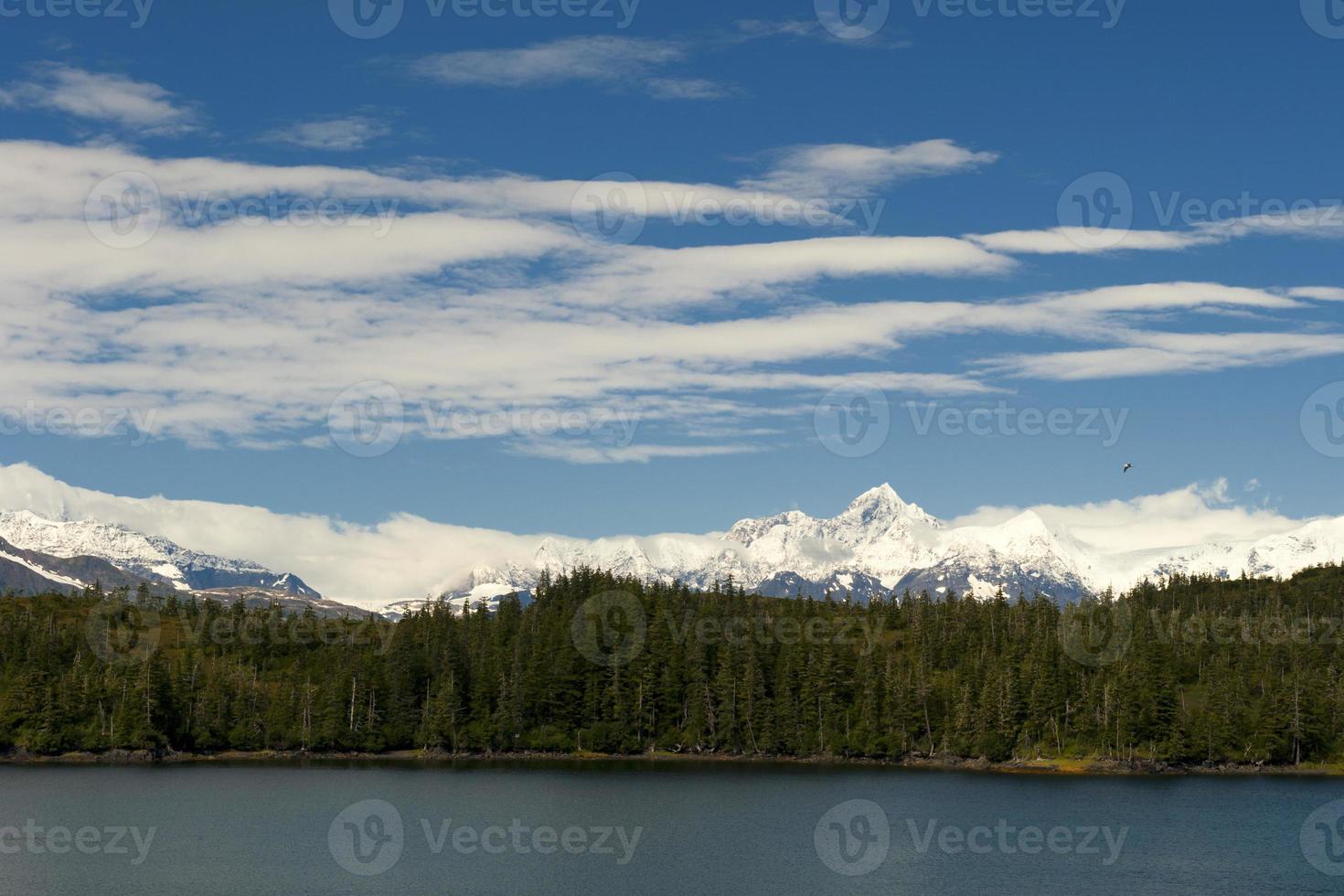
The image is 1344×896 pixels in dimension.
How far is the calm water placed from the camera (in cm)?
10850

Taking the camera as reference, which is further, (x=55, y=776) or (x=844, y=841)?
(x=55, y=776)

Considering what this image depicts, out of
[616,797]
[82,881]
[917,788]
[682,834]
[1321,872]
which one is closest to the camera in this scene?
[82,881]

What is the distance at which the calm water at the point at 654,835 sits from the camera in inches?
4272

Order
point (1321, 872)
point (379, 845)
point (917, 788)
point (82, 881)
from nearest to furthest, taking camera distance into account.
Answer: point (82, 881)
point (1321, 872)
point (379, 845)
point (917, 788)

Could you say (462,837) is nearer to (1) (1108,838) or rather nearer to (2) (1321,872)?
(1) (1108,838)

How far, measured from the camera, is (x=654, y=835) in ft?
432

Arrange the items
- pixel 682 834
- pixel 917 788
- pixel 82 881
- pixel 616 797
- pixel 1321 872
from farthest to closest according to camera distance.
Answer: pixel 917 788 < pixel 616 797 < pixel 682 834 < pixel 1321 872 < pixel 82 881

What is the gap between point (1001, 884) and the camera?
359 ft

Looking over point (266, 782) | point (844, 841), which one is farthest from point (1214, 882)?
point (266, 782)

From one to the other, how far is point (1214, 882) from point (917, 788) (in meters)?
67.5

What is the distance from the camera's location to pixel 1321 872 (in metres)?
115

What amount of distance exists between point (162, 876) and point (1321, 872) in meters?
93.6

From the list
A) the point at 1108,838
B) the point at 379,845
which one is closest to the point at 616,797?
the point at 379,845

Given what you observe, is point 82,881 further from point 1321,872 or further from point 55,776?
point 1321,872
